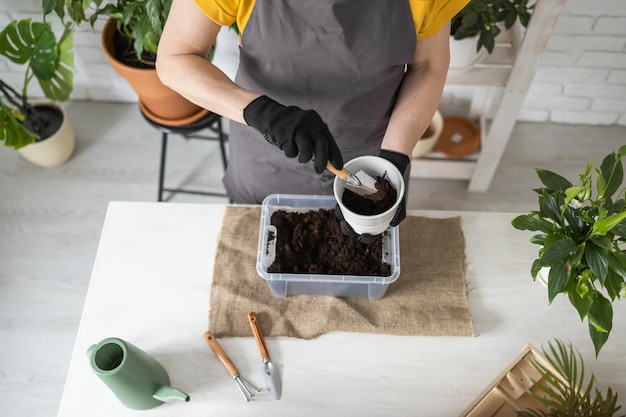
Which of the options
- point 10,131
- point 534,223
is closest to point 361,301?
point 534,223

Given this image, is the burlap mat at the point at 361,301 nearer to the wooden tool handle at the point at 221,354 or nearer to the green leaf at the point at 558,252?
the wooden tool handle at the point at 221,354

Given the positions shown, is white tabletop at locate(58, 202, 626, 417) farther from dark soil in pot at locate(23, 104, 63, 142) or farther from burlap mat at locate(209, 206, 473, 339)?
dark soil in pot at locate(23, 104, 63, 142)

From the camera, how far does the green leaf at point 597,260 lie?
2.92ft

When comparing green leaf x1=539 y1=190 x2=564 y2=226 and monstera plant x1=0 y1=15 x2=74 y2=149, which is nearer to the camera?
green leaf x1=539 y1=190 x2=564 y2=226

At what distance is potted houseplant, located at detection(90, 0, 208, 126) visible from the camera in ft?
4.80

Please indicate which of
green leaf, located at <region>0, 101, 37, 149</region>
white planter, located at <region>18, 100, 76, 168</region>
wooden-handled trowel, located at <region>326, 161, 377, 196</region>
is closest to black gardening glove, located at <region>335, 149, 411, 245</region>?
wooden-handled trowel, located at <region>326, 161, 377, 196</region>

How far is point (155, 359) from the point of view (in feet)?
3.38

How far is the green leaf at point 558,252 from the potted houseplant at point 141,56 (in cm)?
117

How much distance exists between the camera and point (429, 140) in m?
2.02

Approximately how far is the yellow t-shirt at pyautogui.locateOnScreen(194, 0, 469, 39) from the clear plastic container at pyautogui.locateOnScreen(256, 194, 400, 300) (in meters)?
0.41

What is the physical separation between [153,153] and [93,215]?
40 centimetres

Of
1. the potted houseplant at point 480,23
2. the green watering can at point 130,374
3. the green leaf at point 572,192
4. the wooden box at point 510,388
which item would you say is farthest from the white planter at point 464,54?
the green watering can at point 130,374

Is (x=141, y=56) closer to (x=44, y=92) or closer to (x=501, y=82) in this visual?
(x=44, y=92)

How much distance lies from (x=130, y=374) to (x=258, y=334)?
0.91 ft
